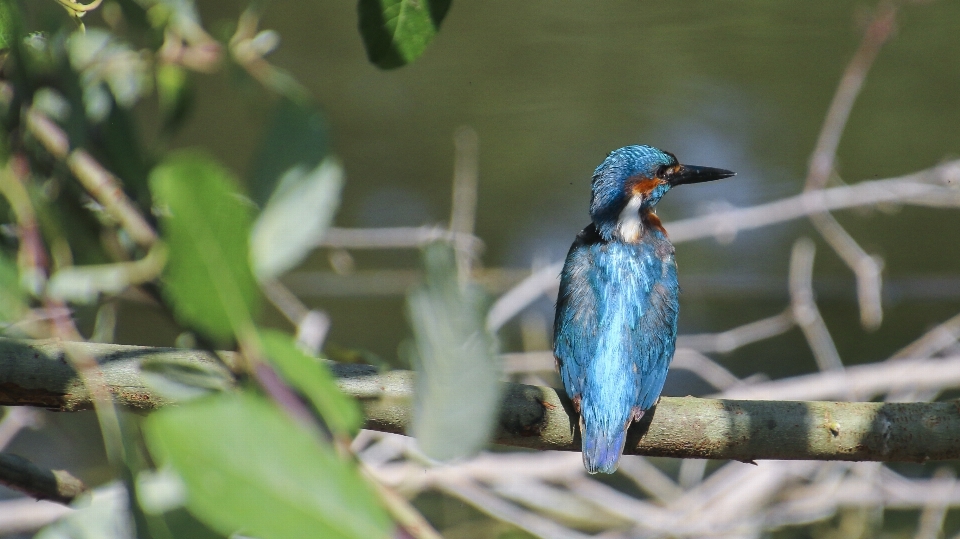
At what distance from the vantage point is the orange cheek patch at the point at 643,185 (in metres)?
1.80

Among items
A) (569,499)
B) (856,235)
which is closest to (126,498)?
(569,499)

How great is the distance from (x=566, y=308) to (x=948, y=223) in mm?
2364

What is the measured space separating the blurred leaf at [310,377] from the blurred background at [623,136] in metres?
2.51

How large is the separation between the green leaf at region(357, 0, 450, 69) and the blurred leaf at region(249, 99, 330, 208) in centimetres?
9

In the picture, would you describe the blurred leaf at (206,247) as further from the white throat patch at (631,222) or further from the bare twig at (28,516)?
the bare twig at (28,516)

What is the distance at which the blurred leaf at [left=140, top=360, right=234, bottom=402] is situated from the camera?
1.47ft

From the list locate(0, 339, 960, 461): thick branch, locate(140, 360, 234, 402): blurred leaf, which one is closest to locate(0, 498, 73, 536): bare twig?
locate(0, 339, 960, 461): thick branch

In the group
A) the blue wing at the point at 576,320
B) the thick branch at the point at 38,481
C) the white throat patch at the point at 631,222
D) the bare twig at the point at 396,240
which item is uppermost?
the white throat patch at the point at 631,222

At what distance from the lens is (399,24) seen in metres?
0.78

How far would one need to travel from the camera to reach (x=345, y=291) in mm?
3316

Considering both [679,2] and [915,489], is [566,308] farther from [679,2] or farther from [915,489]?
[679,2]

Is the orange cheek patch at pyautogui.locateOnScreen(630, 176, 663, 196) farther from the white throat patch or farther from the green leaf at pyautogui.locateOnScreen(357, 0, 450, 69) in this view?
the green leaf at pyautogui.locateOnScreen(357, 0, 450, 69)

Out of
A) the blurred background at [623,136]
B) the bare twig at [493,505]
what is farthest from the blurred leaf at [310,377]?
the blurred background at [623,136]

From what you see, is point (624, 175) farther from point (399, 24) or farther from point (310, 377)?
point (310, 377)
